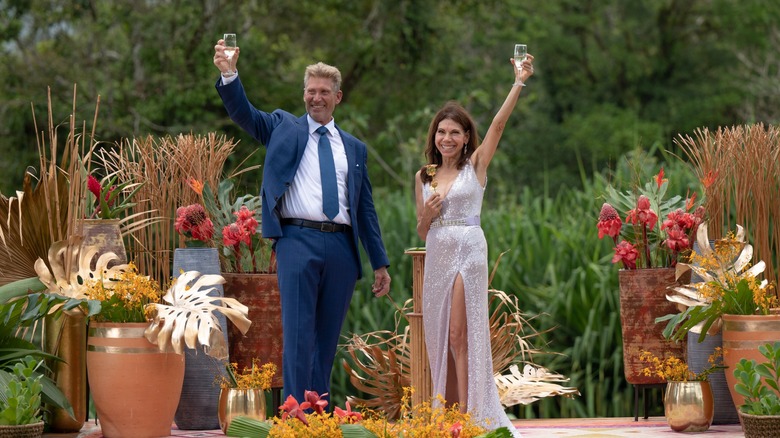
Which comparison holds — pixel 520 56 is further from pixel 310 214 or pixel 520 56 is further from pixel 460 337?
pixel 460 337

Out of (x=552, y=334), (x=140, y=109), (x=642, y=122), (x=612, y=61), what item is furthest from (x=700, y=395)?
(x=612, y=61)

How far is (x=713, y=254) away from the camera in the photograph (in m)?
4.95

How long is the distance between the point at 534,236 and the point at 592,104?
10.8 meters

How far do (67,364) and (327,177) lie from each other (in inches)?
52.7

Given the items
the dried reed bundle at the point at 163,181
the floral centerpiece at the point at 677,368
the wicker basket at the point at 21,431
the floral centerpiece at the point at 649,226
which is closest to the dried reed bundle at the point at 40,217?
the dried reed bundle at the point at 163,181

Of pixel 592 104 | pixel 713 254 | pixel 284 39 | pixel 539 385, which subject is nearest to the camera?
pixel 713 254

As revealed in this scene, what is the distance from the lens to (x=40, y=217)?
192 inches

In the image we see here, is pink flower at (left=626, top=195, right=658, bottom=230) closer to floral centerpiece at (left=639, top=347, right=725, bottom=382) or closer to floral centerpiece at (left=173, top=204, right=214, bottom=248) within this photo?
floral centerpiece at (left=639, top=347, right=725, bottom=382)

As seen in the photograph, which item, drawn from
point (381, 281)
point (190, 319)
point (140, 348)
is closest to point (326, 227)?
point (381, 281)

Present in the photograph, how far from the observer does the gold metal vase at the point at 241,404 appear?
472 cm

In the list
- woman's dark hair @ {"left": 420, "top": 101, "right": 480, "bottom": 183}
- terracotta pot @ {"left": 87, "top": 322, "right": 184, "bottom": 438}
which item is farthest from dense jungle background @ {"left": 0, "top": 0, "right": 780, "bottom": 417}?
terracotta pot @ {"left": 87, "top": 322, "right": 184, "bottom": 438}

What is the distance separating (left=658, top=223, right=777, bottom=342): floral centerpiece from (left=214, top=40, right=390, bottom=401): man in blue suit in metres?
1.42

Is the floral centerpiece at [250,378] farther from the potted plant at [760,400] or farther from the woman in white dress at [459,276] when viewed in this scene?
the potted plant at [760,400]

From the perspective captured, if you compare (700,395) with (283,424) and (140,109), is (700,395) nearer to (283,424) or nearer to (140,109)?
(283,424)
